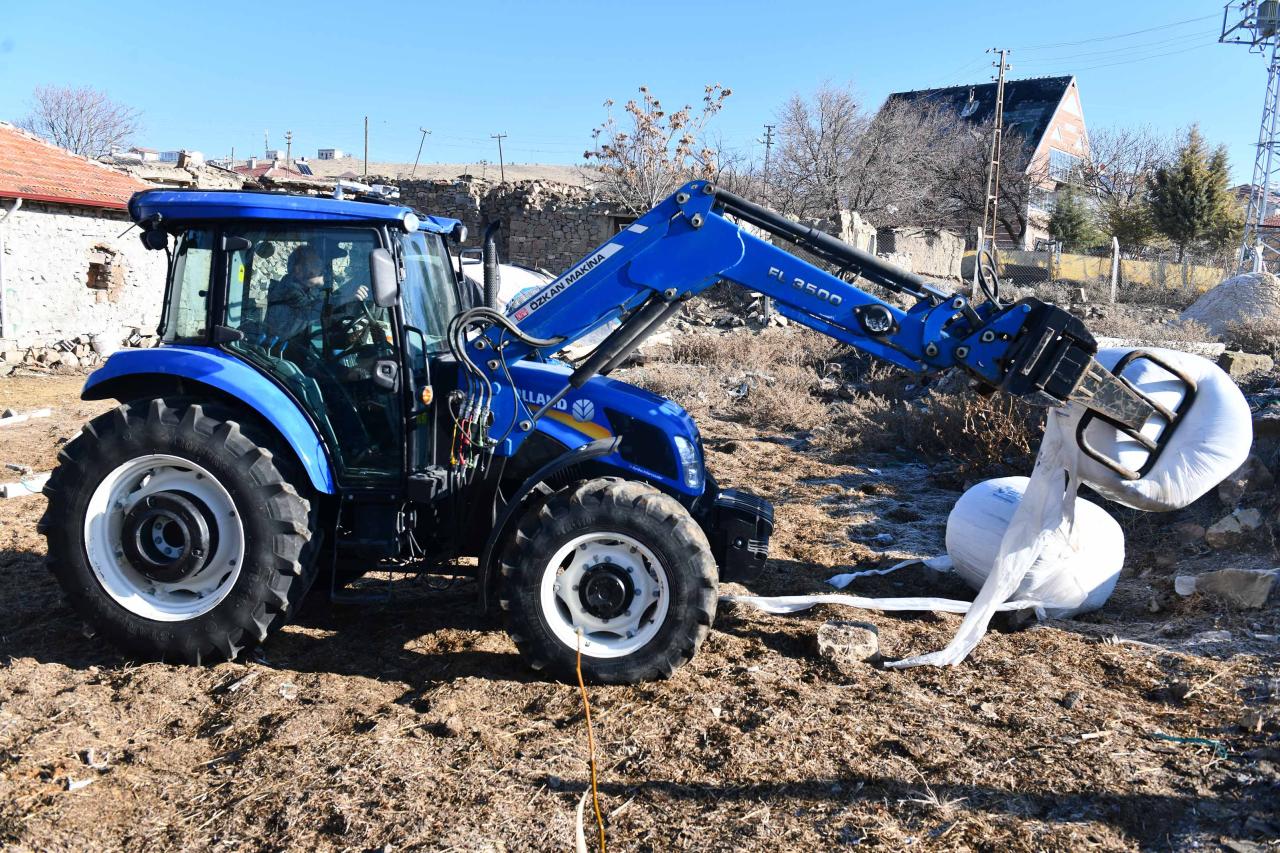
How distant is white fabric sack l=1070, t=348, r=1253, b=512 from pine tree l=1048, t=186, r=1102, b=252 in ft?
115

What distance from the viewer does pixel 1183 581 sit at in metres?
5.26

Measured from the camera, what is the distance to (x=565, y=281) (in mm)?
4539

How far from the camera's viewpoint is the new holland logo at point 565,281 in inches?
176

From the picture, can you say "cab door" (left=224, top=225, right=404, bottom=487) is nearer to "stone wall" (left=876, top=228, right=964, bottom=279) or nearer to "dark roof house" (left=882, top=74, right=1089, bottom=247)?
"stone wall" (left=876, top=228, right=964, bottom=279)

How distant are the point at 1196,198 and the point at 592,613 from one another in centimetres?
3534

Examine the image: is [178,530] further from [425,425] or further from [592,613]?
[592,613]

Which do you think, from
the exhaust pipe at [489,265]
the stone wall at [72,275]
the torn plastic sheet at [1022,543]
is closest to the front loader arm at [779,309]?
the torn plastic sheet at [1022,543]

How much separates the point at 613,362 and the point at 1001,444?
16.9 feet

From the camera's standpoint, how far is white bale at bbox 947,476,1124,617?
16.3ft

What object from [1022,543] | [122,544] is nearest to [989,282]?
[1022,543]

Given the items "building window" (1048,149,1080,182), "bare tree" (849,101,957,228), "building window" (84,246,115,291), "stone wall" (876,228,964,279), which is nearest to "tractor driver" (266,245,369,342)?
"building window" (84,246,115,291)

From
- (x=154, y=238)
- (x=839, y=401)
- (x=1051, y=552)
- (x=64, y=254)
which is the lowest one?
(x=1051, y=552)

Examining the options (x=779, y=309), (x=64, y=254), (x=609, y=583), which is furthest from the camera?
(x=64, y=254)

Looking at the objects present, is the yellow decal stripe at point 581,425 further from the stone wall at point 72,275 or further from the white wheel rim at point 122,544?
the stone wall at point 72,275
